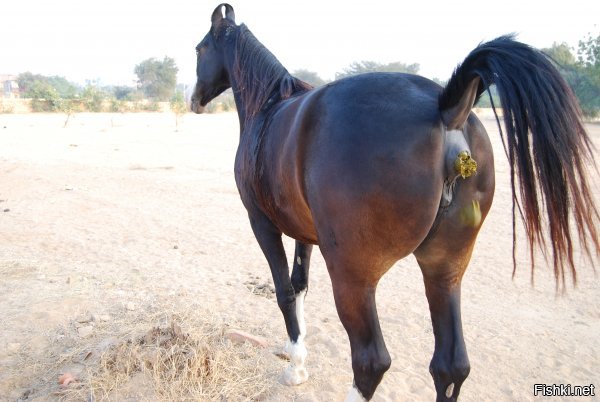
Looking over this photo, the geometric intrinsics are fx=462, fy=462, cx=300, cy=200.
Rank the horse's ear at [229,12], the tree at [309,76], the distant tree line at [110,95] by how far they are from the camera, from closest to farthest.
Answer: the horse's ear at [229,12], the distant tree line at [110,95], the tree at [309,76]

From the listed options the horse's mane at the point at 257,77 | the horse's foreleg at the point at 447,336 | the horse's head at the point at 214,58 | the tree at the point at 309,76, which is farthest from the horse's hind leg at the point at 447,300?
the tree at the point at 309,76

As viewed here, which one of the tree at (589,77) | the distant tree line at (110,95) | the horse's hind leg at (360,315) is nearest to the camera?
the horse's hind leg at (360,315)

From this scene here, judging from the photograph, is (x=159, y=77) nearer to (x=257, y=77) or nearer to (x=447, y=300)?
(x=257, y=77)

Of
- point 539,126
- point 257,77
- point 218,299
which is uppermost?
point 257,77

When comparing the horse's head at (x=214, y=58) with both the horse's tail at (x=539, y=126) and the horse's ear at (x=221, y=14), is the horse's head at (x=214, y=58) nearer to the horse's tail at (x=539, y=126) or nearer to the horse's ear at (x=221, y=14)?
the horse's ear at (x=221, y=14)

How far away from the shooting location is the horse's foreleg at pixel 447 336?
7.35ft

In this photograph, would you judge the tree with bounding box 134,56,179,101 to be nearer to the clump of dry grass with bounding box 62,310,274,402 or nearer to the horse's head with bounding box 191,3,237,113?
the horse's head with bounding box 191,3,237,113

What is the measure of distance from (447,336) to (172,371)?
166cm

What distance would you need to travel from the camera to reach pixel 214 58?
3.78 meters

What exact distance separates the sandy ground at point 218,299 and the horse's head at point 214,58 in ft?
6.01

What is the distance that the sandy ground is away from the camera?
314cm

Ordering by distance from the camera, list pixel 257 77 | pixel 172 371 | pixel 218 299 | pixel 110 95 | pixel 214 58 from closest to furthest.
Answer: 1. pixel 172 371
2. pixel 257 77
3. pixel 214 58
4. pixel 218 299
5. pixel 110 95

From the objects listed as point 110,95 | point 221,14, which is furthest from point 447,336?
point 110,95

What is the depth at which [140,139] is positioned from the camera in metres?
18.0
